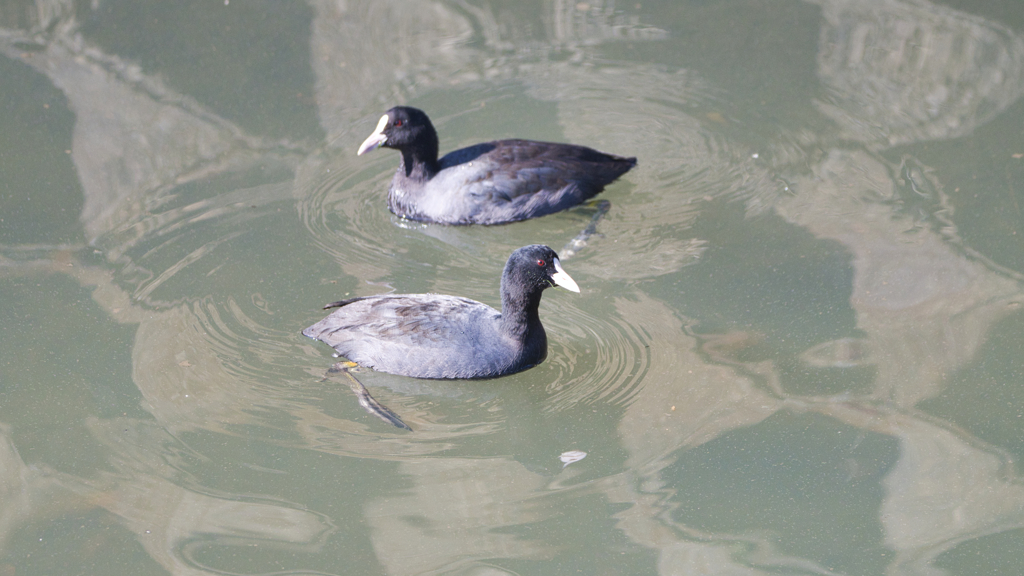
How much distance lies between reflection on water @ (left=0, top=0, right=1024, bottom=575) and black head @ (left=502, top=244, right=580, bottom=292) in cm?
46

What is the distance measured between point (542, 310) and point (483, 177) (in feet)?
3.89

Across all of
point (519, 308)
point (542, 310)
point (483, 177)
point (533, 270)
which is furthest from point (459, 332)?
point (483, 177)

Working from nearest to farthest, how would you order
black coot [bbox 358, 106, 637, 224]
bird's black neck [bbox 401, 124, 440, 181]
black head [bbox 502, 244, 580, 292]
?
black head [bbox 502, 244, 580, 292], black coot [bbox 358, 106, 637, 224], bird's black neck [bbox 401, 124, 440, 181]

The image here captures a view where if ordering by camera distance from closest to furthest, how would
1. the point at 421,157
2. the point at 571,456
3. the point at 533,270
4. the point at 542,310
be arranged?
the point at 571,456 < the point at 533,270 < the point at 542,310 < the point at 421,157

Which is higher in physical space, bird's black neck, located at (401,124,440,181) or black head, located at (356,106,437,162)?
black head, located at (356,106,437,162)

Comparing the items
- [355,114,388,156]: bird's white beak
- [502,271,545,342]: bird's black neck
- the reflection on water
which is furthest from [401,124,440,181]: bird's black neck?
[502,271,545,342]: bird's black neck

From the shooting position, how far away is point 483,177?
6121 mm

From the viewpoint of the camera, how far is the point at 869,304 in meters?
5.20

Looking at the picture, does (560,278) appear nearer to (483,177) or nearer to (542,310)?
(542,310)

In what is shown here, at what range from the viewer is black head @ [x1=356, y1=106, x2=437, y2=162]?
6180mm

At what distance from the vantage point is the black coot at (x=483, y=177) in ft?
20.0

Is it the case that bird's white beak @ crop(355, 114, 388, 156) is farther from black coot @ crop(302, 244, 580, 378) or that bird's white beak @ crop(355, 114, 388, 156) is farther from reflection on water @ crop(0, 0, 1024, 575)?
black coot @ crop(302, 244, 580, 378)

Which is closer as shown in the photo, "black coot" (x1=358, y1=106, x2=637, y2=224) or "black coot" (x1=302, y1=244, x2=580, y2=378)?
"black coot" (x1=302, y1=244, x2=580, y2=378)

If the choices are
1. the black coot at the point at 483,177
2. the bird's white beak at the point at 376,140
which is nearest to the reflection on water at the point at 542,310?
the black coot at the point at 483,177
